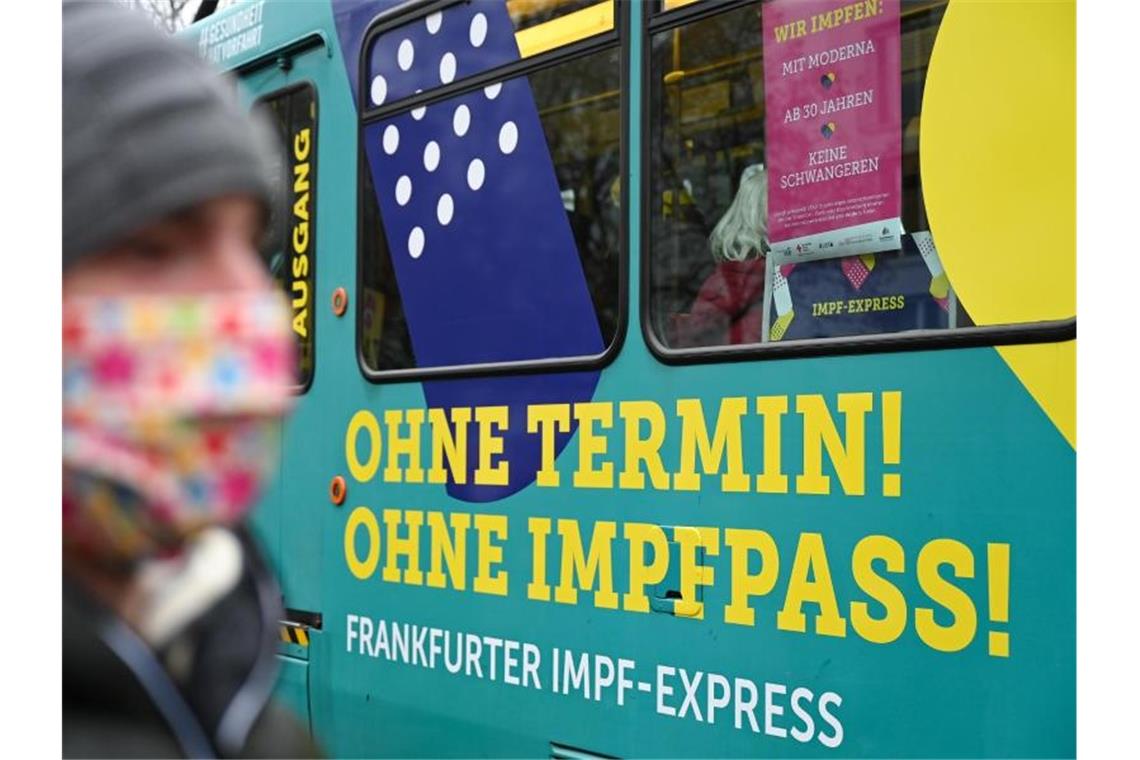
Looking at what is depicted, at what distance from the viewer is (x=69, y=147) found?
0.66m

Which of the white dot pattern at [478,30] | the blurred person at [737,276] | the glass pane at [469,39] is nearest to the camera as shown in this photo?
the blurred person at [737,276]

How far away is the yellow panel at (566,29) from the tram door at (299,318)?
38.9 inches

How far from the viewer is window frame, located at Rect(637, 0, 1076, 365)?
223 centimetres

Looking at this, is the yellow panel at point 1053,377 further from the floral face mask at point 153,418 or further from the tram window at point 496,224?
the floral face mask at point 153,418

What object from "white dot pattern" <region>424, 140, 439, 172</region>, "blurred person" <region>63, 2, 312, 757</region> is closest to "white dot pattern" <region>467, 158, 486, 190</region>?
"white dot pattern" <region>424, 140, 439, 172</region>

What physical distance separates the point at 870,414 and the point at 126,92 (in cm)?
199

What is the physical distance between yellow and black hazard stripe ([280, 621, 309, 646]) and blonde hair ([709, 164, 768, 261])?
1.98m

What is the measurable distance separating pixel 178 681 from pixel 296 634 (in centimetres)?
343

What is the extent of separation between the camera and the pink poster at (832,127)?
2.50m

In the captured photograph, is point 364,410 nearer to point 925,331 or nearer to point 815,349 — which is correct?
point 815,349

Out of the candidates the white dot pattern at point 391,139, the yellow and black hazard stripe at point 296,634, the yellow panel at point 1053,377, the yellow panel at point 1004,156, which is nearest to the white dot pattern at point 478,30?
the white dot pattern at point 391,139

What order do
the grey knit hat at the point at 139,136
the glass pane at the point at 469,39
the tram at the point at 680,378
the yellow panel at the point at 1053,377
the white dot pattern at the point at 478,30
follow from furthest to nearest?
the white dot pattern at the point at 478,30 → the glass pane at the point at 469,39 → the tram at the point at 680,378 → the yellow panel at the point at 1053,377 → the grey knit hat at the point at 139,136

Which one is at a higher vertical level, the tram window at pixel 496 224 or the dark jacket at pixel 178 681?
the tram window at pixel 496 224

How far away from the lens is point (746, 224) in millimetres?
2773
